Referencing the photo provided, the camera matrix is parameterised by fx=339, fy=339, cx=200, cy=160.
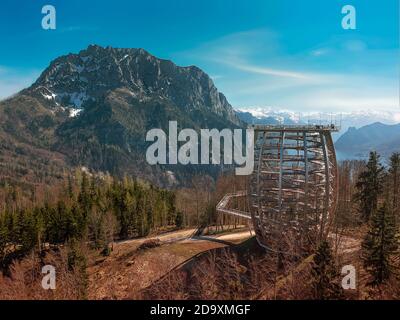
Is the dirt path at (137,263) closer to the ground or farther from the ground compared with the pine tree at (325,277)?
closer to the ground

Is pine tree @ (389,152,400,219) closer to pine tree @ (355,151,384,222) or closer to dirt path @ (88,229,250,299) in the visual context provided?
pine tree @ (355,151,384,222)

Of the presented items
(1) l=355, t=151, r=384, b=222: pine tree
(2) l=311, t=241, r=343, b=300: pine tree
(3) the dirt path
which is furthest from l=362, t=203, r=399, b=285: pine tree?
(3) the dirt path

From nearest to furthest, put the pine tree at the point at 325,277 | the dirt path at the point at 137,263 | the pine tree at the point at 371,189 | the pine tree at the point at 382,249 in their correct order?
the pine tree at the point at 325,277
the pine tree at the point at 382,249
the dirt path at the point at 137,263
the pine tree at the point at 371,189

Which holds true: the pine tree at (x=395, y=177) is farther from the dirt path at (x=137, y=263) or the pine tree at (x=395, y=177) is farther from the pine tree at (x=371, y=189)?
the dirt path at (x=137, y=263)

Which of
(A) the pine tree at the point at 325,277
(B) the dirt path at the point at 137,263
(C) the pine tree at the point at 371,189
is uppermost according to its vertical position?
(C) the pine tree at the point at 371,189

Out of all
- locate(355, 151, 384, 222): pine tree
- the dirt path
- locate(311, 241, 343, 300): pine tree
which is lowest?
the dirt path

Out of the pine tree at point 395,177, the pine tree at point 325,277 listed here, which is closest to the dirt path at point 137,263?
the pine tree at point 325,277

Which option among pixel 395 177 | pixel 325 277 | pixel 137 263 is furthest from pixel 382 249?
pixel 137 263

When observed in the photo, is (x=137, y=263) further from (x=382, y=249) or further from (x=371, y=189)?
(x=371, y=189)
